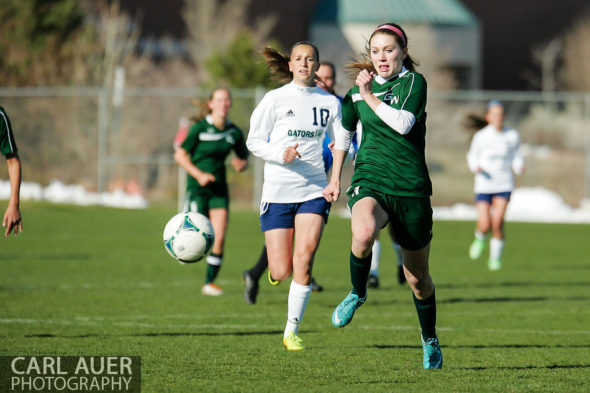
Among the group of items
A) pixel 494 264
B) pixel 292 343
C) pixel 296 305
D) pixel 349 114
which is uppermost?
pixel 349 114

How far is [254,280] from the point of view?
10094 millimetres

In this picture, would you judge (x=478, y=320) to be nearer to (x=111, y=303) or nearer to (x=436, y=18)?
(x=111, y=303)

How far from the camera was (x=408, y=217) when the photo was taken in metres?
6.34

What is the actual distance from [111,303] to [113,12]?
98.1 ft

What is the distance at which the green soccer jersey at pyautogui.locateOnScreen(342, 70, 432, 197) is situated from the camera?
634cm

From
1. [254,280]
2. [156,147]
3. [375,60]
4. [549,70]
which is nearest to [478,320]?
[254,280]

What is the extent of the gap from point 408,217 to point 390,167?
0.34 metres

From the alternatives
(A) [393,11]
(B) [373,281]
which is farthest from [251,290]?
(A) [393,11]

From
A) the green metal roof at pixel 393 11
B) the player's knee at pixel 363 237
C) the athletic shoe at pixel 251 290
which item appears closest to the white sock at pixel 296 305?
the player's knee at pixel 363 237

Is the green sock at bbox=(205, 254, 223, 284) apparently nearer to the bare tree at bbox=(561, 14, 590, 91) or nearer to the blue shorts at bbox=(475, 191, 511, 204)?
the blue shorts at bbox=(475, 191, 511, 204)

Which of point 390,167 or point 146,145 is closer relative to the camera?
point 390,167

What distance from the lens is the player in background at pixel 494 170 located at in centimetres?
1409

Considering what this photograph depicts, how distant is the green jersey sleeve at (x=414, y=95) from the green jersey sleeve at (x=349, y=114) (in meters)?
0.41

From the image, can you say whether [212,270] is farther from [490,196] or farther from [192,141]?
[490,196]
